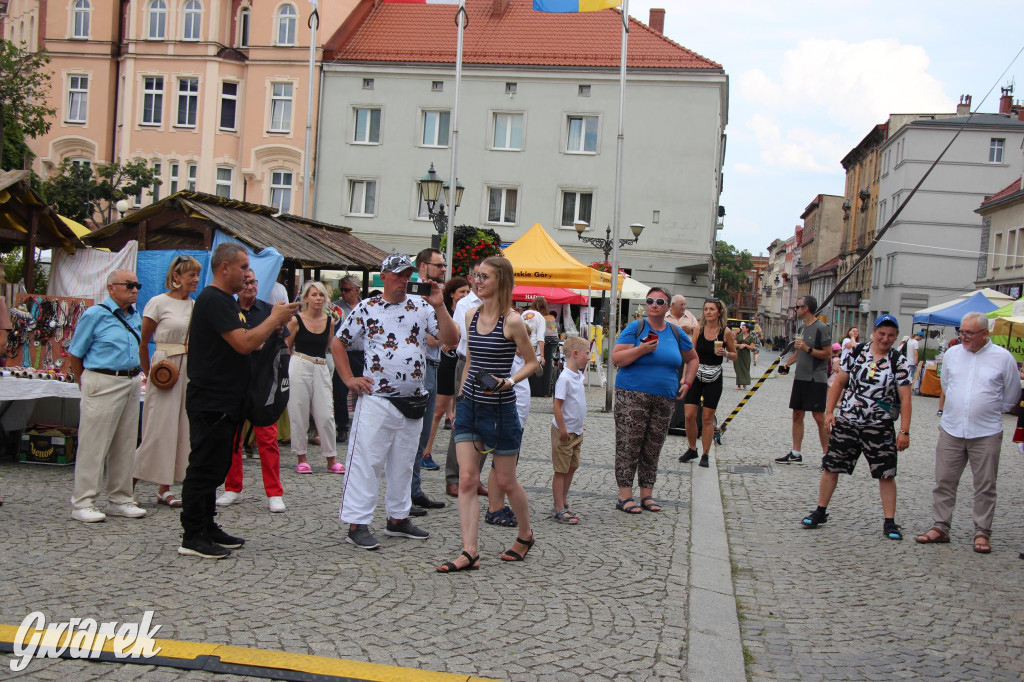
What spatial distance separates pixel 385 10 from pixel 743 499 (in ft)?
125

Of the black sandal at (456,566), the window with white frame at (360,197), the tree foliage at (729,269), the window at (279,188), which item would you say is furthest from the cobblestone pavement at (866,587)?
the tree foliage at (729,269)

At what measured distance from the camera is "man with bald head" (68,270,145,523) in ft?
20.6

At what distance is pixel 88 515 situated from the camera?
6.20 meters

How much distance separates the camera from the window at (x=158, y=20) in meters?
38.6

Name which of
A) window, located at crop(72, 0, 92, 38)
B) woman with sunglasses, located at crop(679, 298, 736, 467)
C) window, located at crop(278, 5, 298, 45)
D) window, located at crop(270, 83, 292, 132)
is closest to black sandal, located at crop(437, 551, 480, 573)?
woman with sunglasses, located at crop(679, 298, 736, 467)

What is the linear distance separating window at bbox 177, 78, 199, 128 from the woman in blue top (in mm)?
35826

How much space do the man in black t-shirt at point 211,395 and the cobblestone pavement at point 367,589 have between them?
244mm

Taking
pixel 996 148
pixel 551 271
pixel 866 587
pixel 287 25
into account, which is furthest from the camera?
pixel 996 148

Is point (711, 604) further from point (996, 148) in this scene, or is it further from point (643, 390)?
point (996, 148)

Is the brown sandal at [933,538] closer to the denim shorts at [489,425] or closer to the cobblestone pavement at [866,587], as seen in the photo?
the cobblestone pavement at [866,587]

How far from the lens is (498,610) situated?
4.79m

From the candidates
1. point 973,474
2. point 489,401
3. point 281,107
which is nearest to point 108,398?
point 489,401

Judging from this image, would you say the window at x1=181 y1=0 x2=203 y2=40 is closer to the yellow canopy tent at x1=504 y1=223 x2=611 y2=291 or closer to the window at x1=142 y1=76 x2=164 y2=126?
the window at x1=142 y1=76 x2=164 y2=126

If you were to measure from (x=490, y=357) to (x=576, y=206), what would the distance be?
109 ft
